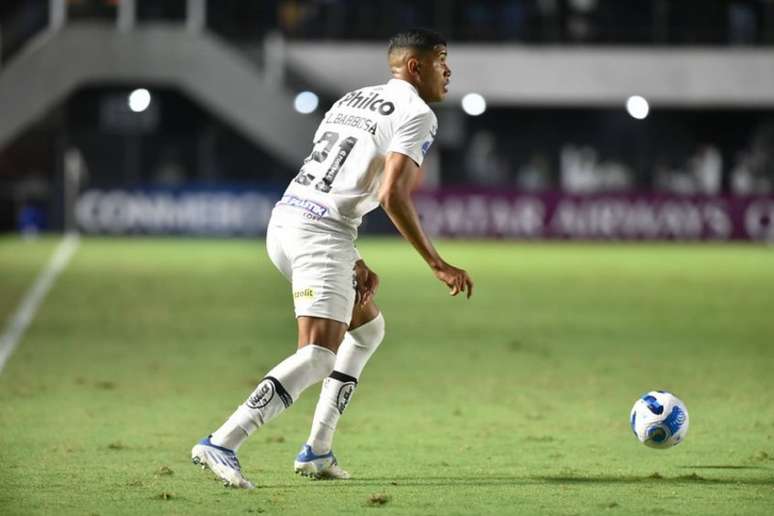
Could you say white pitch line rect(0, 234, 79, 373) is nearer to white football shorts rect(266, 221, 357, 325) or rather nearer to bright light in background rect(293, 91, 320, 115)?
white football shorts rect(266, 221, 357, 325)

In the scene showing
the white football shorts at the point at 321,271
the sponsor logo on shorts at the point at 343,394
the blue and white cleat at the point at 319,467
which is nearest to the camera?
the white football shorts at the point at 321,271

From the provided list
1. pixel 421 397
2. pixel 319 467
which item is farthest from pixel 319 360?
pixel 421 397

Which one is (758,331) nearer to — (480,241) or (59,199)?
(480,241)

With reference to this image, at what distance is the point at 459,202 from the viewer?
38469 mm

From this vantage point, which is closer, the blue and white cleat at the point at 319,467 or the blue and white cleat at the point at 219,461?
the blue and white cleat at the point at 219,461

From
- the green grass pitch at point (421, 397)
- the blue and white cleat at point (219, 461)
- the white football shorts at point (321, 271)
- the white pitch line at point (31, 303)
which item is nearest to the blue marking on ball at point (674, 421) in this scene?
the green grass pitch at point (421, 397)

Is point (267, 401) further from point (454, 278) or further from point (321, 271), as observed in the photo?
point (454, 278)

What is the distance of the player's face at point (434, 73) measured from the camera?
772cm

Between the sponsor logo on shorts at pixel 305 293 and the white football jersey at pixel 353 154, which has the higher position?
the white football jersey at pixel 353 154

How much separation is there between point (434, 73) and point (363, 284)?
3.63 feet

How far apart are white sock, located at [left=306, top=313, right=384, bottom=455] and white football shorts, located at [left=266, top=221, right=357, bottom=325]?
Result: 441mm

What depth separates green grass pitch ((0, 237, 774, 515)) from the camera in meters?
7.42

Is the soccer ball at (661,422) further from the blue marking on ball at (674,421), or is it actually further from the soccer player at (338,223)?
the soccer player at (338,223)

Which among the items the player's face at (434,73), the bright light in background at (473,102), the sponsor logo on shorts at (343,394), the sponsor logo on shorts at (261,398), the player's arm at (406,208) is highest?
the player's face at (434,73)
